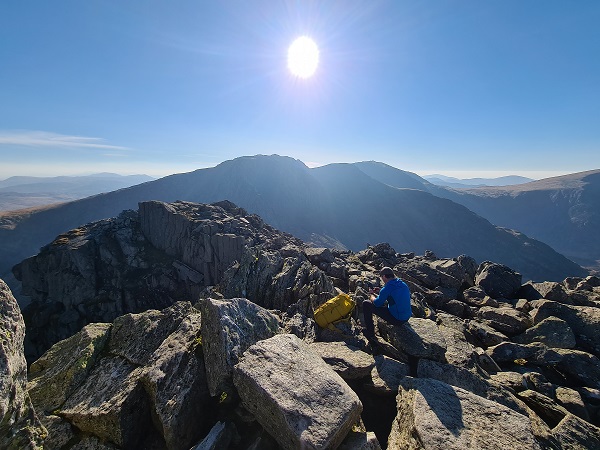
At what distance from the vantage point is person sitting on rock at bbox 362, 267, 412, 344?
14.4 m

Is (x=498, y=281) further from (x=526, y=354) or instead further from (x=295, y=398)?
(x=295, y=398)

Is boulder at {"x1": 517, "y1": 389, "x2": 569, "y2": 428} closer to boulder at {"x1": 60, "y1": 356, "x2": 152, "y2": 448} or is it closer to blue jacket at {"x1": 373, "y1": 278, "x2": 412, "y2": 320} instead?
blue jacket at {"x1": 373, "y1": 278, "x2": 412, "y2": 320}

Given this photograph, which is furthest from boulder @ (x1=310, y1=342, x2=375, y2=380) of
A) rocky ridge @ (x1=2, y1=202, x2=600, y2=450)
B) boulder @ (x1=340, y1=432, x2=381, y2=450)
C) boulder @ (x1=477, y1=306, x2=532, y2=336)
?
boulder @ (x1=477, y1=306, x2=532, y2=336)

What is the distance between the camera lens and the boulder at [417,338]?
12984 millimetres

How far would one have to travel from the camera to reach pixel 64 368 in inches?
433

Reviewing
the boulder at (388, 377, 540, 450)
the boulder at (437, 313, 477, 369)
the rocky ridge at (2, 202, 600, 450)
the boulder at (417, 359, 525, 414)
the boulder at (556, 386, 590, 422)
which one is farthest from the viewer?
the boulder at (437, 313, 477, 369)

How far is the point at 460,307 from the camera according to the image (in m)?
23.6

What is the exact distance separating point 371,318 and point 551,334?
11.3 m

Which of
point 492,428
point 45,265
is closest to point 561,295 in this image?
point 492,428

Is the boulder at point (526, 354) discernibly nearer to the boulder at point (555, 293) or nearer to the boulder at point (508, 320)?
the boulder at point (508, 320)

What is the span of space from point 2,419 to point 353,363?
9.84 meters

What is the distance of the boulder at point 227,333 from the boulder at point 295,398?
2.07 feet

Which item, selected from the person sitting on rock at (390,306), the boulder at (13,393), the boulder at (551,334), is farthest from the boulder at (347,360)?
the boulder at (551,334)

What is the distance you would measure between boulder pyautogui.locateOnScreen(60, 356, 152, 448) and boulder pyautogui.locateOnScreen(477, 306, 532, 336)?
20678 millimetres
